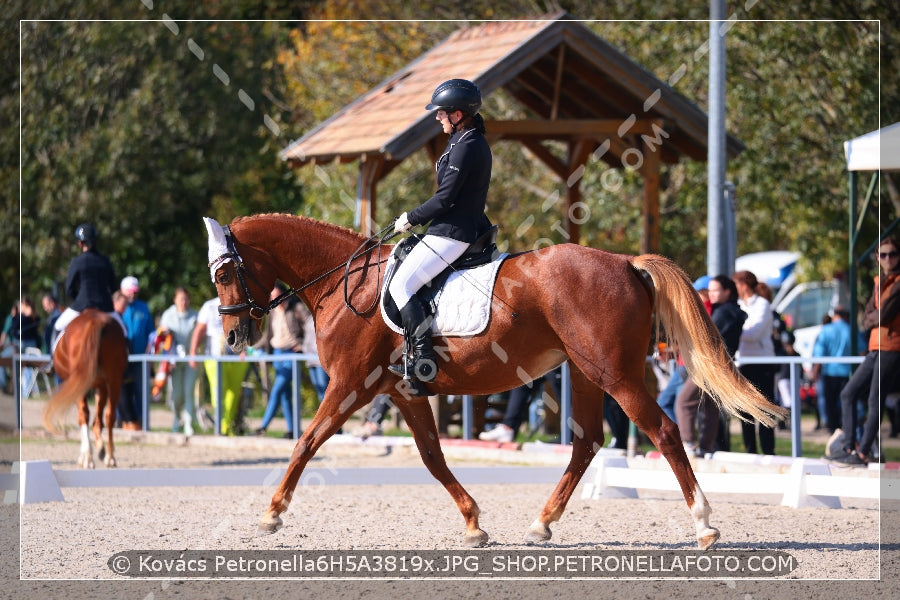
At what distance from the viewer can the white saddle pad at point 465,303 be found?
793 cm

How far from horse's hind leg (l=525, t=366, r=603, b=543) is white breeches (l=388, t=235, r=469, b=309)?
112 cm

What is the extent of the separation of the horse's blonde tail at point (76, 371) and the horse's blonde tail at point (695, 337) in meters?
7.03

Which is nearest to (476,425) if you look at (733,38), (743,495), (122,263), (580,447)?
(743,495)

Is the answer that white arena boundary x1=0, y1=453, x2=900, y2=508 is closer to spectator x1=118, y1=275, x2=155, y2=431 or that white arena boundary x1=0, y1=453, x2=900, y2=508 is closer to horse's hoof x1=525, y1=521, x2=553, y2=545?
horse's hoof x1=525, y1=521, x2=553, y2=545

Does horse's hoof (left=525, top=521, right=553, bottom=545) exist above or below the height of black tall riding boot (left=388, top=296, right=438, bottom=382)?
below

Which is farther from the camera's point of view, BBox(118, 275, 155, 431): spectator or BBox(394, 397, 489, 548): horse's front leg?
BBox(118, 275, 155, 431): spectator

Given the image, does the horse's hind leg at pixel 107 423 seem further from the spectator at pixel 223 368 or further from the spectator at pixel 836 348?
the spectator at pixel 836 348

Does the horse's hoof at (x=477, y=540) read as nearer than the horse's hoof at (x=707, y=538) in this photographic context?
No

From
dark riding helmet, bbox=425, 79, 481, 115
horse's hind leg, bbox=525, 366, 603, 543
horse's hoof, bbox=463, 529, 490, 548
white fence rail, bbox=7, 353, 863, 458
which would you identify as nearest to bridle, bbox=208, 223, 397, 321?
dark riding helmet, bbox=425, 79, 481, 115

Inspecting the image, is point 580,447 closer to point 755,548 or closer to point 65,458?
point 755,548

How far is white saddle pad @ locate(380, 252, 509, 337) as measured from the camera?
793 centimetres

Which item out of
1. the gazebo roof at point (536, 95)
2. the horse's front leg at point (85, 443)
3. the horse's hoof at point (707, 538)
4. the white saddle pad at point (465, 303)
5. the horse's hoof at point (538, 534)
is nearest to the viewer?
the horse's hoof at point (707, 538)

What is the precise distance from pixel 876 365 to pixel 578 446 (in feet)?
15.3

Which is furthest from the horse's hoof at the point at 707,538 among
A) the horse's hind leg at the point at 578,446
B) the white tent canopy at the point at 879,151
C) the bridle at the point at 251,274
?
the white tent canopy at the point at 879,151
